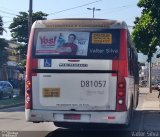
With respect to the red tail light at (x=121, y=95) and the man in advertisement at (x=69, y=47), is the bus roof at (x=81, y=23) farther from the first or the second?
the red tail light at (x=121, y=95)

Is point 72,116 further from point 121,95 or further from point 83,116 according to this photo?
point 121,95

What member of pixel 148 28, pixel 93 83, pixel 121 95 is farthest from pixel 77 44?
pixel 148 28

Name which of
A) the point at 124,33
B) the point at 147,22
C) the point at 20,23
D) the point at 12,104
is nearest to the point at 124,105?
the point at 124,33

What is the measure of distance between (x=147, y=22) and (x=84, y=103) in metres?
20.3

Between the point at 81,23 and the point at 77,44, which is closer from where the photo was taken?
the point at 77,44

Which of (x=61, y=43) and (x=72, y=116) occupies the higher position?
(x=61, y=43)

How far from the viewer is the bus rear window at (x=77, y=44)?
42.1ft

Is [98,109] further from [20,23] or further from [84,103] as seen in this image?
[20,23]

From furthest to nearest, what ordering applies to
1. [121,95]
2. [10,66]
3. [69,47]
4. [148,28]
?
[10,66] < [148,28] < [69,47] < [121,95]

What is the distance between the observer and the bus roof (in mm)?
12922

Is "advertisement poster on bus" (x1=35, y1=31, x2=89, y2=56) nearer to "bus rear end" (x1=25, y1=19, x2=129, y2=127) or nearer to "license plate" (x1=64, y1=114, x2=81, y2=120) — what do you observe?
"bus rear end" (x1=25, y1=19, x2=129, y2=127)

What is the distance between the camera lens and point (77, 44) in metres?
13.0

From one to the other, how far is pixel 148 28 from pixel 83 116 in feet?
68.1

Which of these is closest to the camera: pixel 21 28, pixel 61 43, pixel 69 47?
pixel 69 47
